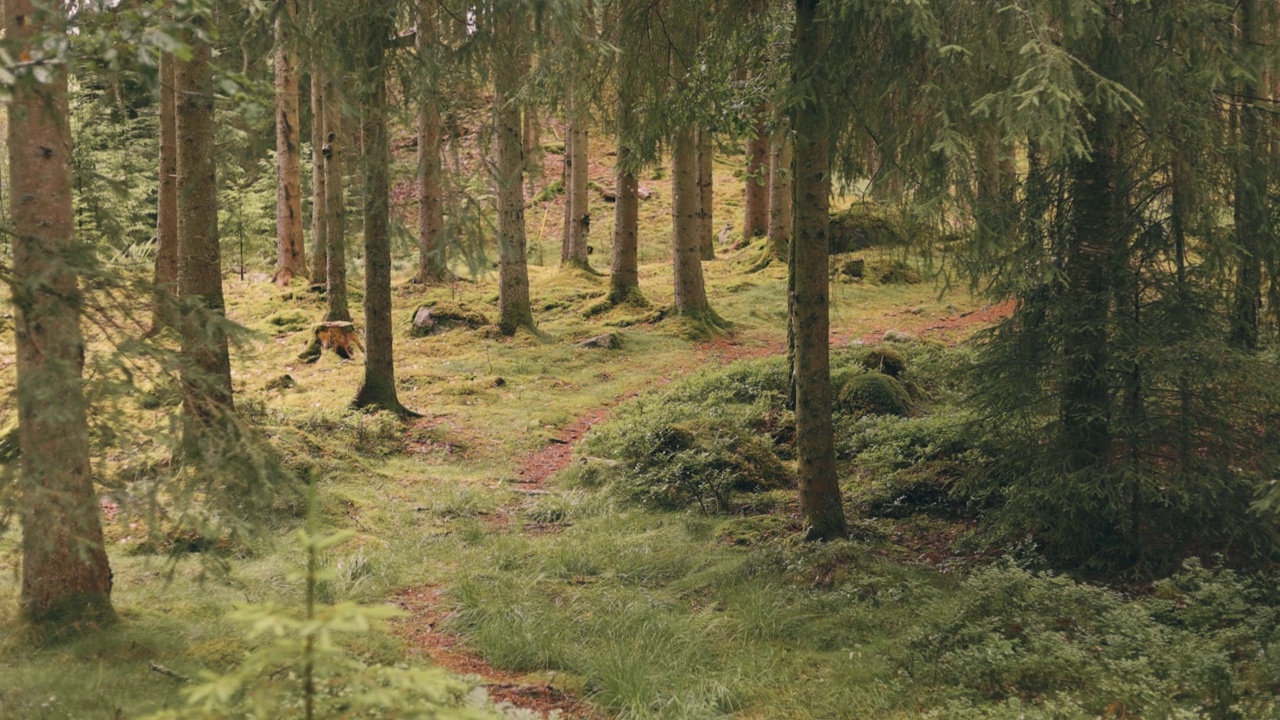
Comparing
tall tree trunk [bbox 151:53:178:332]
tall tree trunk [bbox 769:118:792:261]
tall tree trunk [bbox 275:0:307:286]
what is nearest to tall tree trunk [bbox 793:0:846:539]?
tall tree trunk [bbox 151:53:178:332]

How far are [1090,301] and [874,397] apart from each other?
432 cm

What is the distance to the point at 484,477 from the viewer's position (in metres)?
10.8

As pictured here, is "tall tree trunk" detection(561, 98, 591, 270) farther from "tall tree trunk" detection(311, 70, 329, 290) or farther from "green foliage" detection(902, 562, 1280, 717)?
"green foliage" detection(902, 562, 1280, 717)

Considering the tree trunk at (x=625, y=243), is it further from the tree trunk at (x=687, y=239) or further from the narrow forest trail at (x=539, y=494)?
the narrow forest trail at (x=539, y=494)

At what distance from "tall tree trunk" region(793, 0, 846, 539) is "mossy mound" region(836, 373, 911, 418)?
334 cm

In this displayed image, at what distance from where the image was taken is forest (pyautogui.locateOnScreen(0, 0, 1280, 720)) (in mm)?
4355

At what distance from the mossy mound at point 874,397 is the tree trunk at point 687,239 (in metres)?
6.30

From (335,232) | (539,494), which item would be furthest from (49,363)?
(335,232)

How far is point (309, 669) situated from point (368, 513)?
655cm

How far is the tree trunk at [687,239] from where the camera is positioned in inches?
679

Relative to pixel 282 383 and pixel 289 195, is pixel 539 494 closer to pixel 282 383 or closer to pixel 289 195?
pixel 282 383

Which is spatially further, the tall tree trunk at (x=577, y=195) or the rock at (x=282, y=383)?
the tall tree trunk at (x=577, y=195)

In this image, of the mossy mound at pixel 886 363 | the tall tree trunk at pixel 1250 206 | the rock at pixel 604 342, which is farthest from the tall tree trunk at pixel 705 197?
the tall tree trunk at pixel 1250 206

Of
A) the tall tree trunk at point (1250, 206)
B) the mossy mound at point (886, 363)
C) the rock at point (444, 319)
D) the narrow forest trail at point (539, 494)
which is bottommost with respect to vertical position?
the narrow forest trail at point (539, 494)
